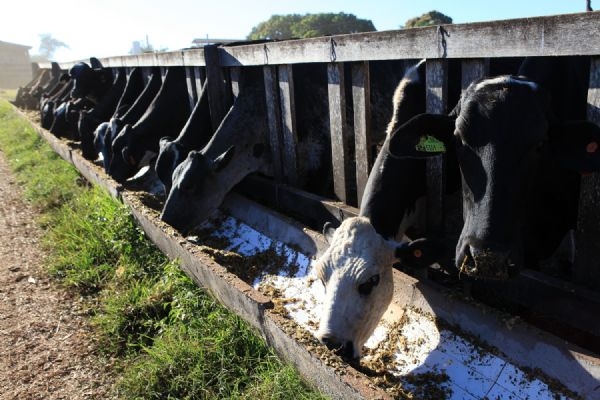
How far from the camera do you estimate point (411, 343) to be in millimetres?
3127

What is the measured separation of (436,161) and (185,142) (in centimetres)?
366

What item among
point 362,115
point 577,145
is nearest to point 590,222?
point 577,145

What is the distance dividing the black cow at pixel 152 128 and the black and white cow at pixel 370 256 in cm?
435

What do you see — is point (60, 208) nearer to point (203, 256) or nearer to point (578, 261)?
point (203, 256)

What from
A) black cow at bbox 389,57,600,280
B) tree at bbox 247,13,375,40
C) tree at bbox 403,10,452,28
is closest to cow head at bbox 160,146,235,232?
black cow at bbox 389,57,600,280

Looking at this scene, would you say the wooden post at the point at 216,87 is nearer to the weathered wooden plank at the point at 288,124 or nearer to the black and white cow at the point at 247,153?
the black and white cow at the point at 247,153

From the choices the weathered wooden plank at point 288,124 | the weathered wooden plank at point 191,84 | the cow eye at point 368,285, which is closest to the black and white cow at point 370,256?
the cow eye at point 368,285

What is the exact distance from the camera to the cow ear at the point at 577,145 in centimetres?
249

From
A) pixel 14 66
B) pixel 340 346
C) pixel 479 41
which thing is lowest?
pixel 340 346

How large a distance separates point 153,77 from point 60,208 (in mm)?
2785

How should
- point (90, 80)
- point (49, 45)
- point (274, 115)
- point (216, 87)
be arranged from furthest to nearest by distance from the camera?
1. point (49, 45)
2. point (90, 80)
3. point (216, 87)
4. point (274, 115)

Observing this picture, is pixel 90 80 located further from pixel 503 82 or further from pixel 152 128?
pixel 503 82

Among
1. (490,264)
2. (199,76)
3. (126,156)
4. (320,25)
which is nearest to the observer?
(490,264)

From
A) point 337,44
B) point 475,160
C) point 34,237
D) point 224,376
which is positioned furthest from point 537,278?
point 34,237
